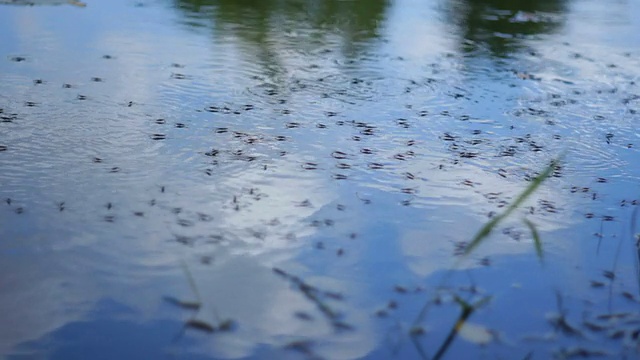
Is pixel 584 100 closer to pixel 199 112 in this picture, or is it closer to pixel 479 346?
pixel 199 112

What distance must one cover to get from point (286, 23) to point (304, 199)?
15.8ft

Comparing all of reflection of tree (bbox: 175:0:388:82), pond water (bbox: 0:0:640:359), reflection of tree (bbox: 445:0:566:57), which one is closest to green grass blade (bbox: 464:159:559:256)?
pond water (bbox: 0:0:640:359)

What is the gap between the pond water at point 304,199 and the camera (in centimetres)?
279

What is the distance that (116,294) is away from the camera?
290 cm

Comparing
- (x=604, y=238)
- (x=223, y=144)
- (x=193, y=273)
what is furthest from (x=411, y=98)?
(x=193, y=273)

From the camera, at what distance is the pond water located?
2.79 meters

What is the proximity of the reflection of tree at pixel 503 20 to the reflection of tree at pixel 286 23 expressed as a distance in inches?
37.9

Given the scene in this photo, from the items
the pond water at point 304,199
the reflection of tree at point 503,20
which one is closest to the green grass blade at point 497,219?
the pond water at point 304,199

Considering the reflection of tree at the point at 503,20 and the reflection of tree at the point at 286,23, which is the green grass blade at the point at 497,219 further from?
the reflection of tree at the point at 503,20

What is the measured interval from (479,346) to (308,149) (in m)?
2.07

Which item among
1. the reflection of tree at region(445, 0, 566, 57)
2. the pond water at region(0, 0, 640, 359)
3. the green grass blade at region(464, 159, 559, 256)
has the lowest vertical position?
the reflection of tree at region(445, 0, 566, 57)

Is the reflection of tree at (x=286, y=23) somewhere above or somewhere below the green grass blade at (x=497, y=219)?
below

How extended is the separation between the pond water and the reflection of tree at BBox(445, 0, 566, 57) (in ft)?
2.61

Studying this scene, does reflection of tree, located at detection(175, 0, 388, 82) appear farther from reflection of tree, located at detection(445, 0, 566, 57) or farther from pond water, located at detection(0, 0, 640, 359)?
reflection of tree, located at detection(445, 0, 566, 57)
